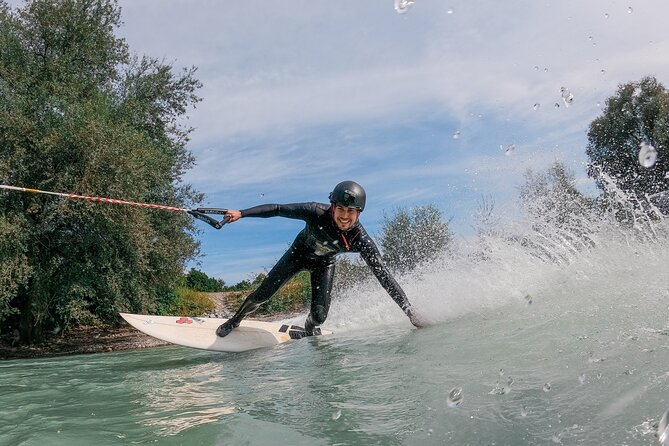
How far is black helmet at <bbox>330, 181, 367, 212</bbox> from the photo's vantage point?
708 cm

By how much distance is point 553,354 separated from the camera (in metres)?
4.43

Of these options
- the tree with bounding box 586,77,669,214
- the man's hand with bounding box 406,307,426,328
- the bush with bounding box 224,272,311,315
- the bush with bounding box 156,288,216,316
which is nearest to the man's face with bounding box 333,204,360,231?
the man's hand with bounding box 406,307,426,328

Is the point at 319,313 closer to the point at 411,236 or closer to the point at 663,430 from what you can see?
the point at 663,430

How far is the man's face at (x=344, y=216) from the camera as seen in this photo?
7205mm

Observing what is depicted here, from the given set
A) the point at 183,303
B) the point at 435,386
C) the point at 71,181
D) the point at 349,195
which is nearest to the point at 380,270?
the point at 349,195

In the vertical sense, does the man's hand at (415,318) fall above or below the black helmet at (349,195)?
below

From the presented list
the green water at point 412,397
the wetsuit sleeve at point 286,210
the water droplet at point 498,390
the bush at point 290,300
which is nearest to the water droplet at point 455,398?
the green water at point 412,397

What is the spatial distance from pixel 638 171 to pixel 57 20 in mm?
28485

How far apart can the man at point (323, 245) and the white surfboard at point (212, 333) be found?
0.23 m

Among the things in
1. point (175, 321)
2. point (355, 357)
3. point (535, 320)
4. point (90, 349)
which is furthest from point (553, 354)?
point (90, 349)

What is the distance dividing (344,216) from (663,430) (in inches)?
194

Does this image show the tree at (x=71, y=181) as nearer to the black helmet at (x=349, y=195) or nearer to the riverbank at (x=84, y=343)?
the riverbank at (x=84, y=343)

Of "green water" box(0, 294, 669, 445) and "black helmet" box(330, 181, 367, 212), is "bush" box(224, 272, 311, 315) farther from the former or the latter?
"green water" box(0, 294, 669, 445)

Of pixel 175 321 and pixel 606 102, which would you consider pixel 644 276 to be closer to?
pixel 175 321
